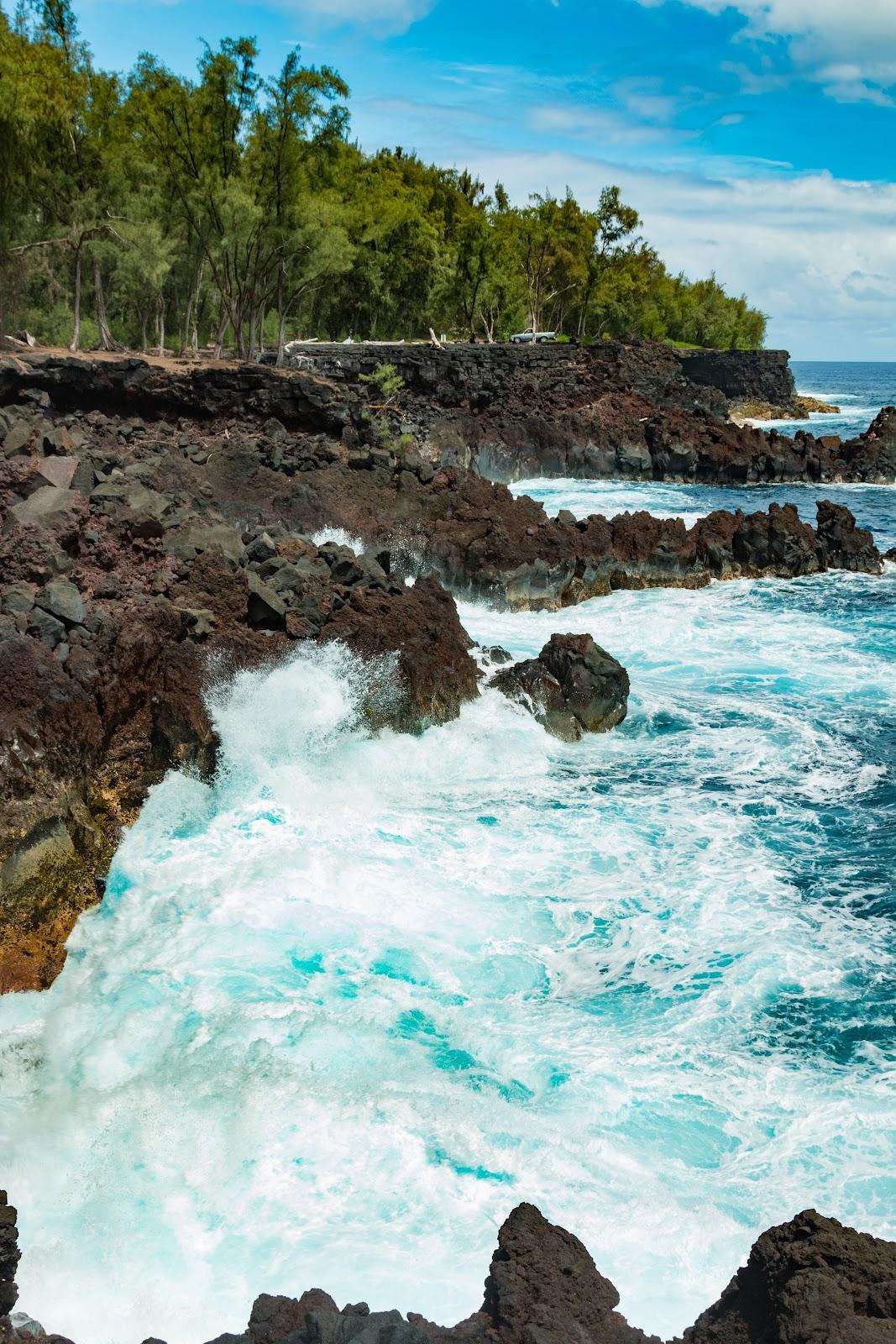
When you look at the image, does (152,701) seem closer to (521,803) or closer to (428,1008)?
(521,803)

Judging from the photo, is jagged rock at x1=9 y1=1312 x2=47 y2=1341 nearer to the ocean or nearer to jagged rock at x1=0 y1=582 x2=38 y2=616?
the ocean

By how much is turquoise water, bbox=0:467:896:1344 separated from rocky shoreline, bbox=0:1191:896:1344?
3.86 feet

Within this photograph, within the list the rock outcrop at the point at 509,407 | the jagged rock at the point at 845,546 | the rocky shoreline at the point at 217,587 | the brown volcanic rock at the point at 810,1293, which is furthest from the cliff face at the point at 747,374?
the brown volcanic rock at the point at 810,1293

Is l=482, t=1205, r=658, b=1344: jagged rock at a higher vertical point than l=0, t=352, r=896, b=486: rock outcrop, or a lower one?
lower

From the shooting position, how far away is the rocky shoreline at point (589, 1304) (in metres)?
4.70

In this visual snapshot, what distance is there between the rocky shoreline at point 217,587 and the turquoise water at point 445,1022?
0.50 m

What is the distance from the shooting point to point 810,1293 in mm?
4746

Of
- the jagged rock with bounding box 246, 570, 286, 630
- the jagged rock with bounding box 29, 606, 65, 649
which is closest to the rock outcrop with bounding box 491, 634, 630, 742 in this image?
the jagged rock with bounding box 246, 570, 286, 630

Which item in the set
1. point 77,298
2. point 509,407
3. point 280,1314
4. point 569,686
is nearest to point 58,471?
point 569,686

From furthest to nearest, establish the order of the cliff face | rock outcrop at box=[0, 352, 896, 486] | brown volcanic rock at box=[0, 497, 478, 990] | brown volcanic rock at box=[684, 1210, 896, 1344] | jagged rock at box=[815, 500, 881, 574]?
1. the cliff face
2. rock outcrop at box=[0, 352, 896, 486]
3. jagged rock at box=[815, 500, 881, 574]
4. brown volcanic rock at box=[0, 497, 478, 990]
5. brown volcanic rock at box=[684, 1210, 896, 1344]

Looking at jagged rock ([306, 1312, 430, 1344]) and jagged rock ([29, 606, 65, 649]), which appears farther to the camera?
jagged rock ([29, 606, 65, 649])

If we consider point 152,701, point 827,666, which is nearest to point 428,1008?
point 152,701

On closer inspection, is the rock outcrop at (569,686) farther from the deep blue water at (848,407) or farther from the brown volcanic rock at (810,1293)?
the deep blue water at (848,407)

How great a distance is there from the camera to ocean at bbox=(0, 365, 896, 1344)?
22.0 ft
